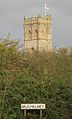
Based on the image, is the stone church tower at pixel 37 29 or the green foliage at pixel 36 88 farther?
the stone church tower at pixel 37 29

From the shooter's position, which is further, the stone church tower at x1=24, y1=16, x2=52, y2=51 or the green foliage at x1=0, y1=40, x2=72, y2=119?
the stone church tower at x1=24, y1=16, x2=52, y2=51

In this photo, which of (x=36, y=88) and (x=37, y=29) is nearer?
(x=36, y=88)

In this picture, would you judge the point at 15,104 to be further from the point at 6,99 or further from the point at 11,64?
the point at 11,64

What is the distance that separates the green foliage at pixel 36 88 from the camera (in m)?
16.3

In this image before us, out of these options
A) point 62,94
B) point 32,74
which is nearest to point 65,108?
point 62,94

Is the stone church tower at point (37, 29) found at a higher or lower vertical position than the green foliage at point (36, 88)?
lower

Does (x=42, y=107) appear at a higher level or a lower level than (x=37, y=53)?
lower

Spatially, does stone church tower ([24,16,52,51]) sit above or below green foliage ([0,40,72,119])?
below

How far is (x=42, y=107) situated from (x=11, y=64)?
5220 mm

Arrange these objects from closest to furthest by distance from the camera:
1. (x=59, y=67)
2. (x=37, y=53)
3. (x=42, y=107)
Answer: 1. (x=42, y=107)
2. (x=59, y=67)
3. (x=37, y=53)

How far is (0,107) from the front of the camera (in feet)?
53.4

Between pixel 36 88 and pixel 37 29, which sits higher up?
pixel 36 88

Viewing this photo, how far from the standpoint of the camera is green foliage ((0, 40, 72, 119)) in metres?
16.3

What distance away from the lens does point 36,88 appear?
661 inches
